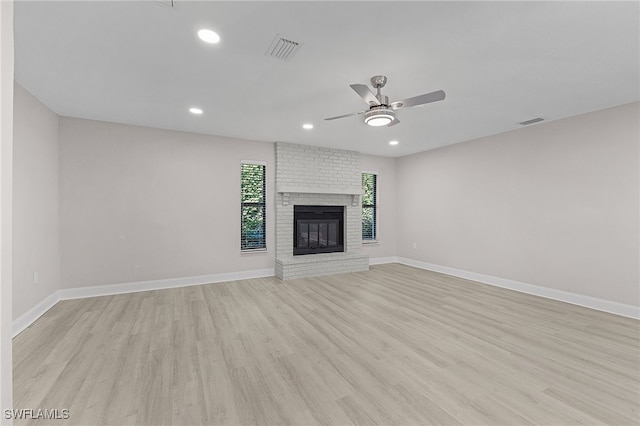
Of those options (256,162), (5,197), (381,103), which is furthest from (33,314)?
(381,103)

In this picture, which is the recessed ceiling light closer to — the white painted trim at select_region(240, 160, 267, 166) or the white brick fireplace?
the white painted trim at select_region(240, 160, 267, 166)

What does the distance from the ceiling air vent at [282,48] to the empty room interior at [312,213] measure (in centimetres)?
2

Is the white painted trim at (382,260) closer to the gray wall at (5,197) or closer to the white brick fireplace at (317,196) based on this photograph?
the white brick fireplace at (317,196)

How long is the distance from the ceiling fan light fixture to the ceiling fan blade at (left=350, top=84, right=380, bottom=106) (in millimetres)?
75

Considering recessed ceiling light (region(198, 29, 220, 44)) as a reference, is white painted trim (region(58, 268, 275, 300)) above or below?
below

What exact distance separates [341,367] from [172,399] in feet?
4.11

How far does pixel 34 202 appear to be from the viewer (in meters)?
3.31

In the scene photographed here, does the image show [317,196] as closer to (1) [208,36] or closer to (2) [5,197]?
(1) [208,36]

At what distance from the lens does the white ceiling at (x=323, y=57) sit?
6.11 ft

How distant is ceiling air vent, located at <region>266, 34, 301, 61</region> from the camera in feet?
7.06

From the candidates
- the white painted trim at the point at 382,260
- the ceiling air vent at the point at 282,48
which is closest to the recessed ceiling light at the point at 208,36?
the ceiling air vent at the point at 282,48

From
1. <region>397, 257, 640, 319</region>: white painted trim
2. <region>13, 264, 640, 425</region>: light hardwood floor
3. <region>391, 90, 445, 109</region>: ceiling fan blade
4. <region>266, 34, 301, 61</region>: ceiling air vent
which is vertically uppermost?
<region>266, 34, 301, 61</region>: ceiling air vent

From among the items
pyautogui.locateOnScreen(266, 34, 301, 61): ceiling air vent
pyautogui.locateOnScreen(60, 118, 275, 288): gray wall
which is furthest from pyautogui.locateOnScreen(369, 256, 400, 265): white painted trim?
pyautogui.locateOnScreen(266, 34, 301, 61): ceiling air vent

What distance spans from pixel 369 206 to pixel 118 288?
5.23m
